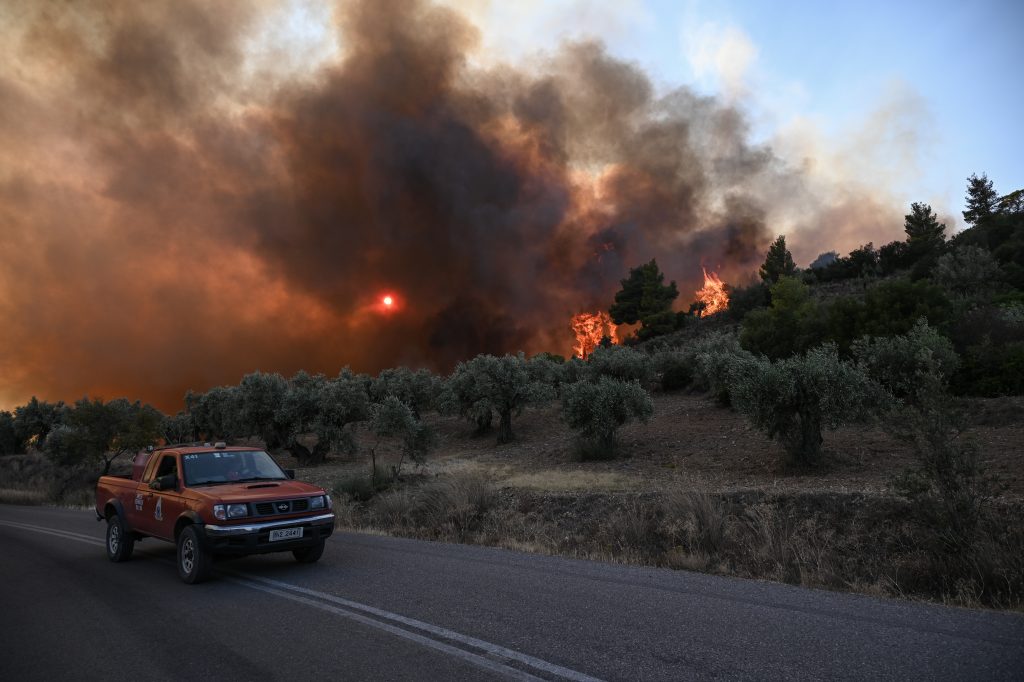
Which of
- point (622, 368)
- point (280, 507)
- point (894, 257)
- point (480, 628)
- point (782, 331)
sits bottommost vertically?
point (480, 628)

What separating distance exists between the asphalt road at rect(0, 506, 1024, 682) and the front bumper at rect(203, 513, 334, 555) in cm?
50

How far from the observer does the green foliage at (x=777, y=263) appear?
7869 cm

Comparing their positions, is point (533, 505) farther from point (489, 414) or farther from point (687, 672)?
point (489, 414)

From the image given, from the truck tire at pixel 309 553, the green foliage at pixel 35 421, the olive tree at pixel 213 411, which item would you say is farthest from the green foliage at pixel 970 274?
the green foliage at pixel 35 421

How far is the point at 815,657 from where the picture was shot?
4.78m

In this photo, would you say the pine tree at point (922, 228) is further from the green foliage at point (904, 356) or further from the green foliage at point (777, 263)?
the green foliage at point (904, 356)

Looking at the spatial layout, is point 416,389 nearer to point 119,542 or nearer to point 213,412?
point 213,412

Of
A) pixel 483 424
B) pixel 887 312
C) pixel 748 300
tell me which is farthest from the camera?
pixel 748 300

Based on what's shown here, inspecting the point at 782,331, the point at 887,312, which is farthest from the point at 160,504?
the point at 782,331

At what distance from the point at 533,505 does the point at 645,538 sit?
508 centimetres

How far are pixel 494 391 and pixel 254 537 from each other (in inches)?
1194

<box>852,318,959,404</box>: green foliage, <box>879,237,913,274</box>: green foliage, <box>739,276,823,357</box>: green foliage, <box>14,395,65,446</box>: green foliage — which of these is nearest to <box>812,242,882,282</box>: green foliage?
<box>879,237,913,274</box>: green foliage

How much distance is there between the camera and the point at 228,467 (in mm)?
9570

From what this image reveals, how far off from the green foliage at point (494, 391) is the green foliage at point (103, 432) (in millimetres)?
22308
